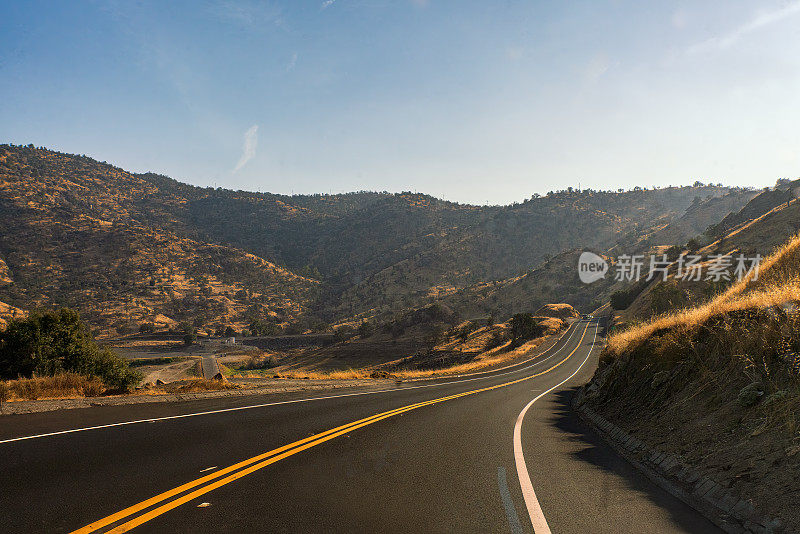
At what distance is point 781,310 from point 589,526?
18.3 feet

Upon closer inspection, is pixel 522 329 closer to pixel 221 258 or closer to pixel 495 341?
pixel 495 341

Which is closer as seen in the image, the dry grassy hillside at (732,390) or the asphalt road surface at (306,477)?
the asphalt road surface at (306,477)

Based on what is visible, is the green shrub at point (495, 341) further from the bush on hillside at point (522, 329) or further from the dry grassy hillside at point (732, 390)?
the dry grassy hillside at point (732, 390)

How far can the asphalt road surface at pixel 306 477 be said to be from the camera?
13.0 feet

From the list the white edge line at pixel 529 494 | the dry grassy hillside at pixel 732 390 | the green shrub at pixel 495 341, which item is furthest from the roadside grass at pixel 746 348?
the green shrub at pixel 495 341

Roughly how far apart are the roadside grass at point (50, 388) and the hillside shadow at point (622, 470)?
11.8 m

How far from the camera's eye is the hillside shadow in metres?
4.34

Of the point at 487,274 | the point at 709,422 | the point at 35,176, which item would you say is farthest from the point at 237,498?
the point at 35,176

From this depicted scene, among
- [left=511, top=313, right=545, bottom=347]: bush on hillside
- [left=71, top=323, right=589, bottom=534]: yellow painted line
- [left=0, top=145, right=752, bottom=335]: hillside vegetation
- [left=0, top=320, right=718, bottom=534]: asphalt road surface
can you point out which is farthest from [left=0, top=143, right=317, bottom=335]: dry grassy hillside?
[left=71, top=323, right=589, bottom=534]: yellow painted line

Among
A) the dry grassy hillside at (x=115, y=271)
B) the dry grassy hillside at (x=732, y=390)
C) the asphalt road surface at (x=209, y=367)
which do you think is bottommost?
the asphalt road surface at (x=209, y=367)

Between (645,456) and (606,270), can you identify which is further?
(606,270)

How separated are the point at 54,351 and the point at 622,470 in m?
→ 19.6

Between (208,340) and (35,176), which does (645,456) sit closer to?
(208,340)

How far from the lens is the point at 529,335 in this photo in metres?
67.1
